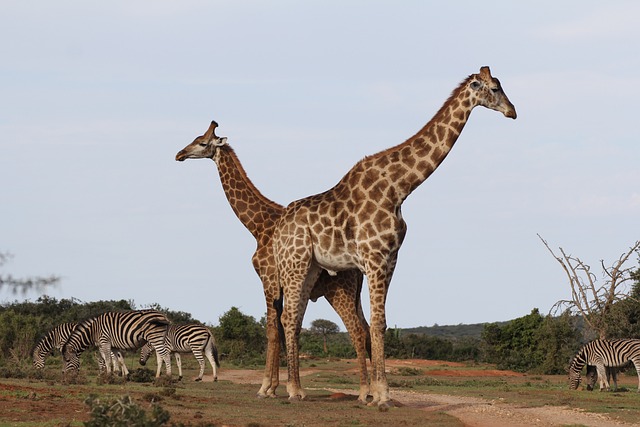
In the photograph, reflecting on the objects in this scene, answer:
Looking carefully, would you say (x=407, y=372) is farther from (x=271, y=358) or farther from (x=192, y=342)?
(x=271, y=358)

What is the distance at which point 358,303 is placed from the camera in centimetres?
1825

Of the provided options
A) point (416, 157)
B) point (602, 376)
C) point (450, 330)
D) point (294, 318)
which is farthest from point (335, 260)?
point (450, 330)

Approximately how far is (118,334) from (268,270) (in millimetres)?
6715

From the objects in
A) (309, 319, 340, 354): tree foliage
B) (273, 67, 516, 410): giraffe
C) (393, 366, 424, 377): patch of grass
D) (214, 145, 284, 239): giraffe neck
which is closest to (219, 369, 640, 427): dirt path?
(273, 67, 516, 410): giraffe

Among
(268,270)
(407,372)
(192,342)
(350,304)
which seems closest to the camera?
(350,304)

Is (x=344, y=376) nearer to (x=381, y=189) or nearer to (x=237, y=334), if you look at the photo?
(x=237, y=334)

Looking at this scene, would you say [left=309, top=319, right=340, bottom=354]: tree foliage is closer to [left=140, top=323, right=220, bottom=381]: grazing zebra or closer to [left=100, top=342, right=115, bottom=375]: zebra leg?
[left=140, top=323, right=220, bottom=381]: grazing zebra

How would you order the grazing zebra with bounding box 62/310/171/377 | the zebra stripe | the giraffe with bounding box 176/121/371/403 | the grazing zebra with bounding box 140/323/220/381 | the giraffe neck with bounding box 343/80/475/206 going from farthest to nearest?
the zebra stripe, the grazing zebra with bounding box 140/323/220/381, the grazing zebra with bounding box 62/310/171/377, the giraffe with bounding box 176/121/371/403, the giraffe neck with bounding box 343/80/475/206

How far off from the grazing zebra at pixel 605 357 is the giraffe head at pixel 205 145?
37.6 feet

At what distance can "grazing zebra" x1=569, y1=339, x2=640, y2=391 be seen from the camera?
81.4 feet

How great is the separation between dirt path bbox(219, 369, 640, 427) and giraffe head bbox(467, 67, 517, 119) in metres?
4.94

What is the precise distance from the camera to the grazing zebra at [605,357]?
24.8 metres

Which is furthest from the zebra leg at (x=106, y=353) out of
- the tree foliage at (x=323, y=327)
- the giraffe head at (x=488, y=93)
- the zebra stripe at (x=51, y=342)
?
the tree foliage at (x=323, y=327)

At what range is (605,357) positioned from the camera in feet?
82.5
